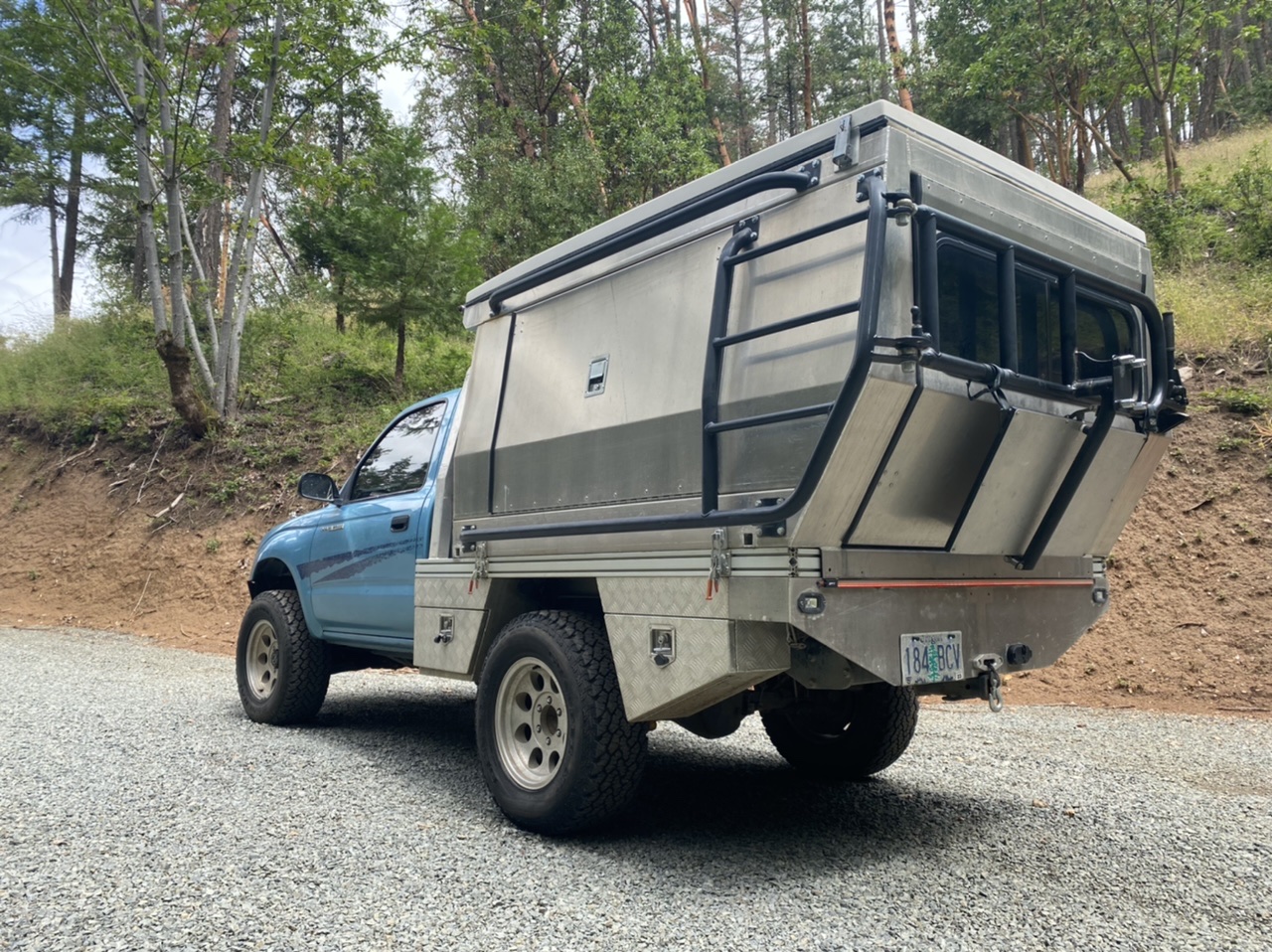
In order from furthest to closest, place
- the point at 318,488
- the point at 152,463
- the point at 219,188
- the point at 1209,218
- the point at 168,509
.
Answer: the point at 152,463
the point at 168,509
the point at 219,188
the point at 1209,218
the point at 318,488

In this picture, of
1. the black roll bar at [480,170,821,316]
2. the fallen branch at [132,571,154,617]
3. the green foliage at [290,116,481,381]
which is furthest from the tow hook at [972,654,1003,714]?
the fallen branch at [132,571,154,617]

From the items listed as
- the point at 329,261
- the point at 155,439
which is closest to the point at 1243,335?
the point at 329,261

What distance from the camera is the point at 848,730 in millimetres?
4707

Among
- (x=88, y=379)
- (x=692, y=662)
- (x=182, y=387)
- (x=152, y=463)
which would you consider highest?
(x=88, y=379)

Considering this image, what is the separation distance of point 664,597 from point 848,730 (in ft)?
5.84

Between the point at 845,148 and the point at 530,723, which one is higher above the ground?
the point at 845,148

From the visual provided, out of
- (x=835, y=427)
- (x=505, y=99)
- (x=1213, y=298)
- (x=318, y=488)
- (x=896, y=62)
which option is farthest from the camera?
(x=505, y=99)

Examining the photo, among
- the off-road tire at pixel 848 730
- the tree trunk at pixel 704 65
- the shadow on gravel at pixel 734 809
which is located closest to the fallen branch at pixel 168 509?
the shadow on gravel at pixel 734 809

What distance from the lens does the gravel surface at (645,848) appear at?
2885 millimetres

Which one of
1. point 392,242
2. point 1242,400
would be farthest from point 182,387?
point 1242,400

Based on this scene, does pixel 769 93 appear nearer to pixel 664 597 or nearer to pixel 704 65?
pixel 704 65

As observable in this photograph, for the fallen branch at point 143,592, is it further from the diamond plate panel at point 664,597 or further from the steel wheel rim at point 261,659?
the diamond plate panel at point 664,597

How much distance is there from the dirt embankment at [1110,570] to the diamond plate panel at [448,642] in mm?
5347

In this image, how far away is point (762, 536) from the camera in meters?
3.15
